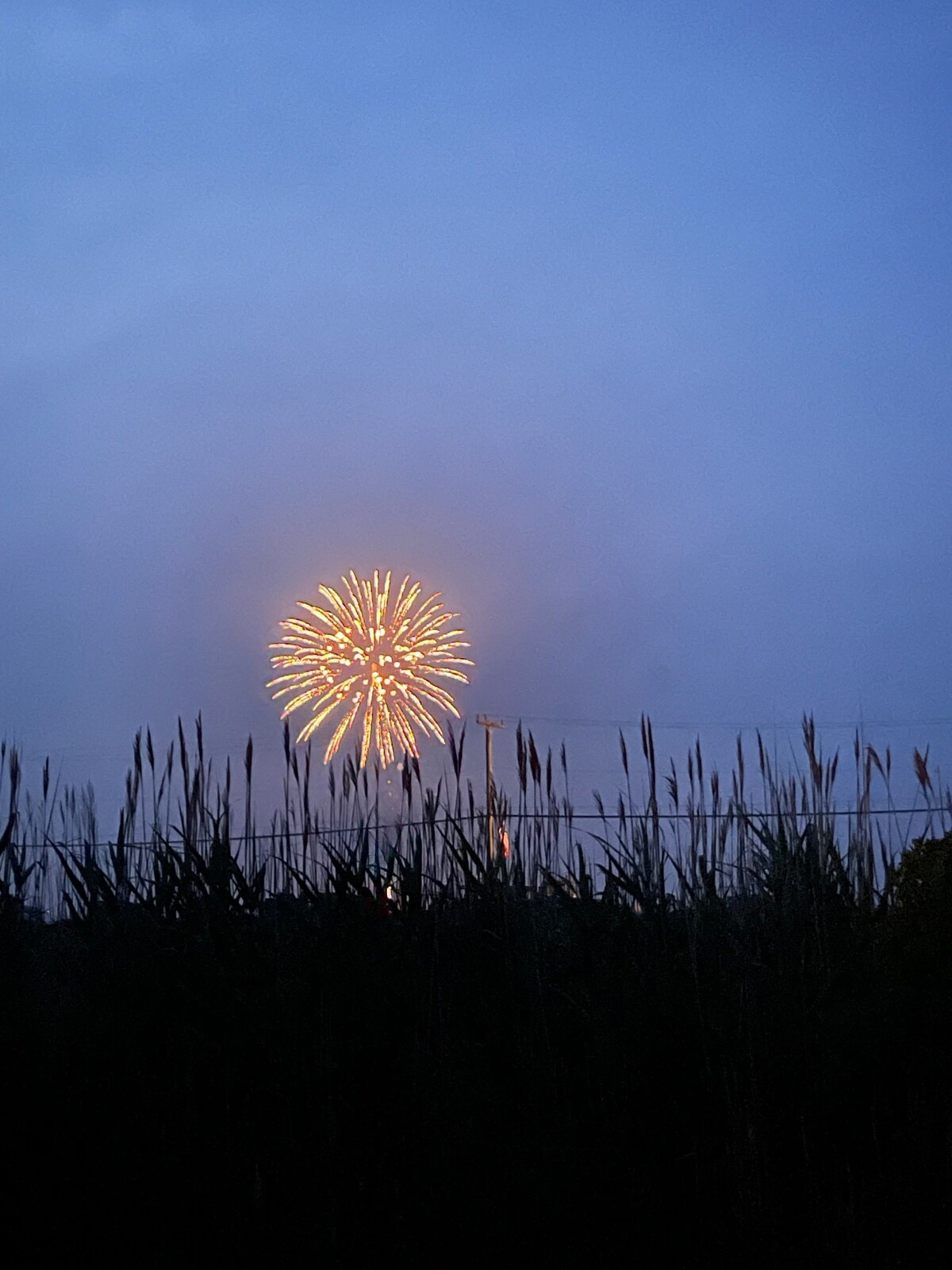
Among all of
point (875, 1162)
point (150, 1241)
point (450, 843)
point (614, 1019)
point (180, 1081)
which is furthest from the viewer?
point (450, 843)

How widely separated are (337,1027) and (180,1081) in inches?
20.1

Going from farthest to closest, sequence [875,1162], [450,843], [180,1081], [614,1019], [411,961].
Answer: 1. [450,843]
2. [411,961]
3. [614,1019]
4. [180,1081]
5. [875,1162]

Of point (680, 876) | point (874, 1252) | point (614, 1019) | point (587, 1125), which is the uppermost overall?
point (680, 876)

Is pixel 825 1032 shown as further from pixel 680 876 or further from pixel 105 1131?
pixel 105 1131

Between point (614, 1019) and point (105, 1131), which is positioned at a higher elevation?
point (614, 1019)

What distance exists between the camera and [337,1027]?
379 centimetres

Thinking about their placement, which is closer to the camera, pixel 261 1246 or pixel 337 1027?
pixel 261 1246

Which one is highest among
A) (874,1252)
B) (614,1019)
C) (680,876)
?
(680,876)

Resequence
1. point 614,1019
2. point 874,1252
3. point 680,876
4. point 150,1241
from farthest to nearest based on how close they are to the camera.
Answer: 1. point 680,876
2. point 614,1019
3. point 150,1241
4. point 874,1252

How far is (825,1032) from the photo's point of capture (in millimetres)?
3658

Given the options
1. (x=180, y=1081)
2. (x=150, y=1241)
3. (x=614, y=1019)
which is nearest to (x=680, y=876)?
(x=614, y=1019)

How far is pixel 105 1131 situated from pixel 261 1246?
752 millimetres

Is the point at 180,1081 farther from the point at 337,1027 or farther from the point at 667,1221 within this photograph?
the point at 667,1221

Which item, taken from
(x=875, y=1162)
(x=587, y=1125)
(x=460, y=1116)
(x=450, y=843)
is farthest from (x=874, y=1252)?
(x=450, y=843)
